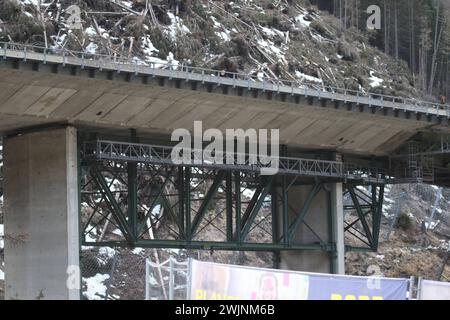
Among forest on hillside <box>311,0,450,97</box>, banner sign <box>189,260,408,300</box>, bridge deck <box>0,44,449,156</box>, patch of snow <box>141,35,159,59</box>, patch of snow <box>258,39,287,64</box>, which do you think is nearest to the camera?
banner sign <box>189,260,408,300</box>

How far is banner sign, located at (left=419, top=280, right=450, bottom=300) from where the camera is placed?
2280cm

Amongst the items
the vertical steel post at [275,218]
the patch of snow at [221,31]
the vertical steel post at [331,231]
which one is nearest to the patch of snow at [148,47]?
the patch of snow at [221,31]

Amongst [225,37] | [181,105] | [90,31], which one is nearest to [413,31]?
[225,37]

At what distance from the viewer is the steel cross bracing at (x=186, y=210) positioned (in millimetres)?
45531

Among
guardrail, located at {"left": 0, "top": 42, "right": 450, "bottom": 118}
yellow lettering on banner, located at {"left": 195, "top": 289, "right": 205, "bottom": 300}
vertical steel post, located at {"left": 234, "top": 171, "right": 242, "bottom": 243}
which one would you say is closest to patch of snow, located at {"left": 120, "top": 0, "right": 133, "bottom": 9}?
vertical steel post, located at {"left": 234, "top": 171, "right": 242, "bottom": 243}

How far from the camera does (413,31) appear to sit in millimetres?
104875

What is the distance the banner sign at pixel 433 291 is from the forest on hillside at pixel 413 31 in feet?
262

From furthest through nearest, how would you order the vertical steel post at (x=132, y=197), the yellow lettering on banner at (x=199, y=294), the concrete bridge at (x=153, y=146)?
the vertical steel post at (x=132, y=197)
the concrete bridge at (x=153, y=146)
the yellow lettering on banner at (x=199, y=294)

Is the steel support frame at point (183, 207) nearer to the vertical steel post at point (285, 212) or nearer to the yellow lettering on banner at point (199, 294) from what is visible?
the vertical steel post at point (285, 212)

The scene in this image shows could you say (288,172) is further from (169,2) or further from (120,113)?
(169,2)

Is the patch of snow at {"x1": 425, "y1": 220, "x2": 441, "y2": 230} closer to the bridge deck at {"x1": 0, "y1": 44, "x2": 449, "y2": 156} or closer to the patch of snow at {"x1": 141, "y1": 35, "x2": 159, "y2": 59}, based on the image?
the bridge deck at {"x1": 0, "y1": 44, "x2": 449, "y2": 156}

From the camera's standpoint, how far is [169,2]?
75.4 meters

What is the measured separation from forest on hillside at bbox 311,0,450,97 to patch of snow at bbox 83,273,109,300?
185 ft
